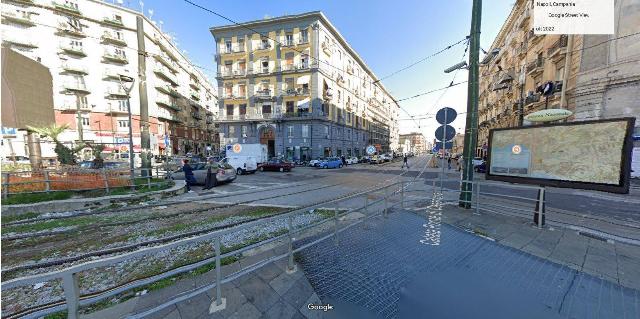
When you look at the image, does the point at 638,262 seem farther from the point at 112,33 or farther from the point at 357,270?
the point at 112,33

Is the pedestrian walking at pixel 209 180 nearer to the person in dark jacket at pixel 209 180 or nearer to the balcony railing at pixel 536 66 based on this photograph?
the person in dark jacket at pixel 209 180

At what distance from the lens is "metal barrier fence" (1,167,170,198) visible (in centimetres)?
898

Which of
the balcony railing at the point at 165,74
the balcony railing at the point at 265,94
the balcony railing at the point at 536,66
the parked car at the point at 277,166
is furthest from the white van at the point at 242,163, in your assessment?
the balcony railing at the point at 165,74

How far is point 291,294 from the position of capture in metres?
3.41

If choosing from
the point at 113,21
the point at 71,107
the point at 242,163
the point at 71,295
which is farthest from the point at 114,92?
the point at 71,295

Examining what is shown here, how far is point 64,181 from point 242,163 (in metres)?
12.1

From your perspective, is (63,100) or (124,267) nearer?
(124,267)

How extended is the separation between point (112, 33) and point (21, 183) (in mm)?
40743

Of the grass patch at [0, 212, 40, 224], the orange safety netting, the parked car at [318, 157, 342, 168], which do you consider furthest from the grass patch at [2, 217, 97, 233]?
the parked car at [318, 157, 342, 168]

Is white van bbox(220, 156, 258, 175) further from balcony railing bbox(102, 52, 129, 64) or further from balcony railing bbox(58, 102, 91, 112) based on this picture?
balcony railing bbox(102, 52, 129, 64)

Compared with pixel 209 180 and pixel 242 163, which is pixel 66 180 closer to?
pixel 209 180

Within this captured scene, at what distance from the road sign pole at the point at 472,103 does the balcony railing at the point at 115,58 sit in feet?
158

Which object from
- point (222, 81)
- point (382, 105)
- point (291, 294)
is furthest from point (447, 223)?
point (382, 105)

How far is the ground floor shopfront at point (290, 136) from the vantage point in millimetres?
34219
